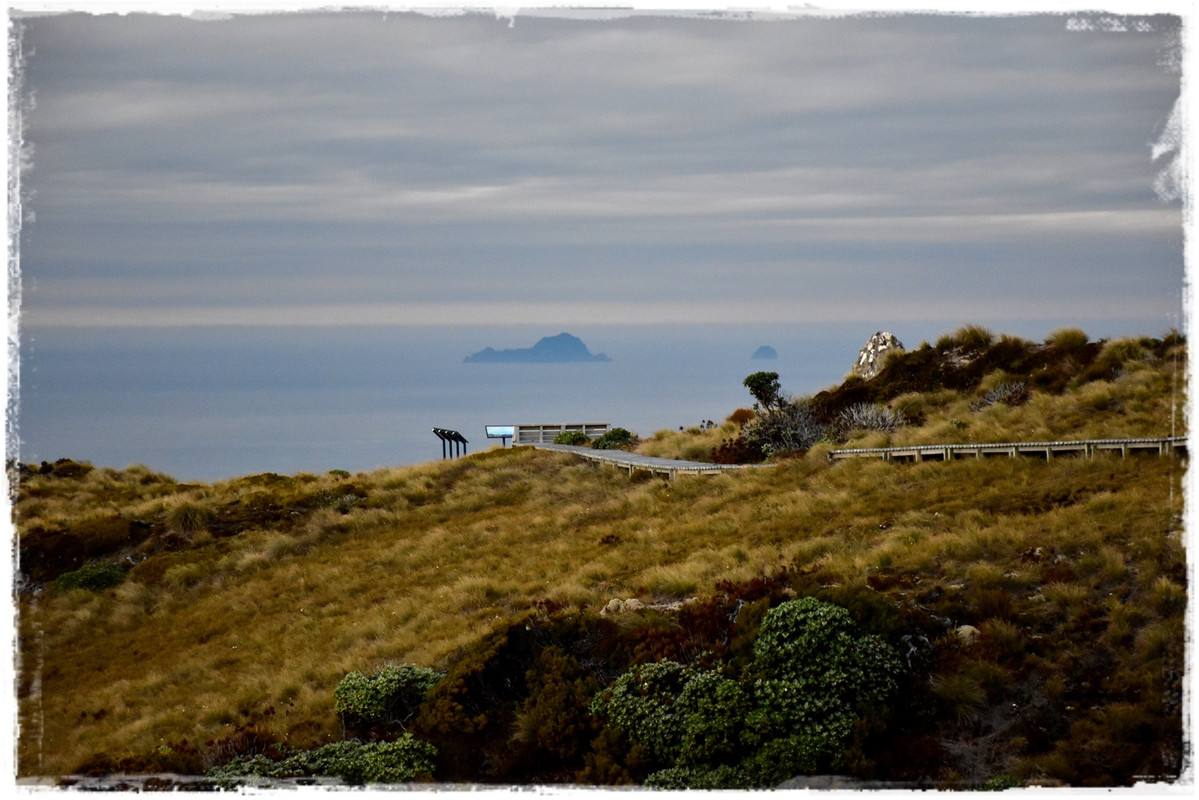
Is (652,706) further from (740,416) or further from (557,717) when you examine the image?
(740,416)

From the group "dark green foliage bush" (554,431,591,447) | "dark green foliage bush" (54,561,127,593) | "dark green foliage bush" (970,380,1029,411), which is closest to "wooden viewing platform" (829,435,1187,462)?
"dark green foliage bush" (970,380,1029,411)

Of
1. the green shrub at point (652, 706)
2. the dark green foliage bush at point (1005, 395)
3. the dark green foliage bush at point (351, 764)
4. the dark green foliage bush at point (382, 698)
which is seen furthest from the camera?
the dark green foliage bush at point (1005, 395)

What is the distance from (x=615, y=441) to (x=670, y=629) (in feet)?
88.4

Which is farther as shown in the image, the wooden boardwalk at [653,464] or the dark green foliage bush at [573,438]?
the dark green foliage bush at [573,438]

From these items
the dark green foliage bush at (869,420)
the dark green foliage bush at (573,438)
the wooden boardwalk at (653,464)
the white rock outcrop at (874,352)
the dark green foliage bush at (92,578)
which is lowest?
the dark green foliage bush at (92,578)

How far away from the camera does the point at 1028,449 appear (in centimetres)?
2298

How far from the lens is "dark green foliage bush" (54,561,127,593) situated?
2664cm

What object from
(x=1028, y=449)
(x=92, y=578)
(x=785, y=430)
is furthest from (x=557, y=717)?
Result: (x=785, y=430)

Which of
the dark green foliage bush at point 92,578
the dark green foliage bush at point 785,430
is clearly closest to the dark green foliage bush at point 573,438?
the dark green foliage bush at point 785,430

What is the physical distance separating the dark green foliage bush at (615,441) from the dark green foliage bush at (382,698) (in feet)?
85.5

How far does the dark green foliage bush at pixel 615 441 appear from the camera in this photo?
41.4m

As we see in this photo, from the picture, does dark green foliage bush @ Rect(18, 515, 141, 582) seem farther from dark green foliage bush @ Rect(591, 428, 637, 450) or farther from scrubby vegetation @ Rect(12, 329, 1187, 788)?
dark green foliage bush @ Rect(591, 428, 637, 450)

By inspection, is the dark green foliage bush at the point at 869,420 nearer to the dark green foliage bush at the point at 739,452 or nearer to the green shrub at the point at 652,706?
the dark green foliage bush at the point at 739,452

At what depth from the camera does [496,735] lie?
1356 cm
